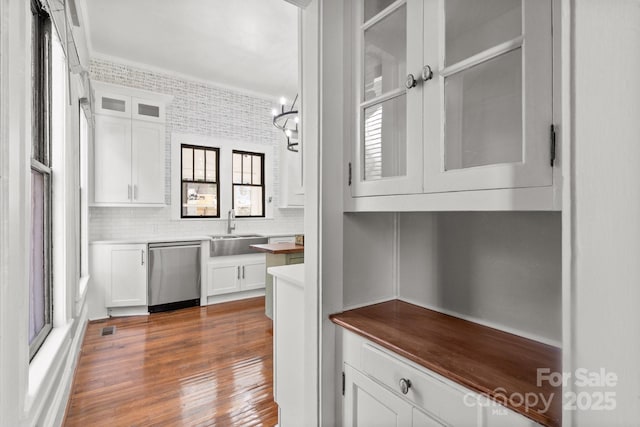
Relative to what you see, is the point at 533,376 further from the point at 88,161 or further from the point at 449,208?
the point at 88,161

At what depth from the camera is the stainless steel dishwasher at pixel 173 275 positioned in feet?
13.6

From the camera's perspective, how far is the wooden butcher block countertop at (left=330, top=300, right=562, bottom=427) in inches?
32.4

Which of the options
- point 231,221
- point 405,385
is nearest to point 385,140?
point 405,385

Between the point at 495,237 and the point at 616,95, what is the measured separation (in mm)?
761

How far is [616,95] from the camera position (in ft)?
1.86

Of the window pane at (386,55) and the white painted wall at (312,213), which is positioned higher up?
the window pane at (386,55)

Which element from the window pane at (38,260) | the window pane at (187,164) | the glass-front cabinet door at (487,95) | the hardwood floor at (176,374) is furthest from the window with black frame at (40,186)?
the window pane at (187,164)

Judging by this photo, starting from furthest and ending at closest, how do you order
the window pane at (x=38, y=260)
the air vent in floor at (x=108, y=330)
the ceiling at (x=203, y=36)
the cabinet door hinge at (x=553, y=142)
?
the air vent in floor at (x=108, y=330), the ceiling at (x=203, y=36), the window pane at (x=38, y=260), the cabinet door hinge at (x=553, y=142)

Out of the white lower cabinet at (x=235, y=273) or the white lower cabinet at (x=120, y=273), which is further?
the white lower cabinet at (x=235, y=273)

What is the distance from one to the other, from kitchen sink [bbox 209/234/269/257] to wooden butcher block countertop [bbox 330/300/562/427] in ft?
11.8

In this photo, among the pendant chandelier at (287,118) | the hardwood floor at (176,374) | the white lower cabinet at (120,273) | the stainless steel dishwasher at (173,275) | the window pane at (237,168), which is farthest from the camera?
→ the window pane at (237,168)

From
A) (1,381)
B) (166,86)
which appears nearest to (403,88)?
(1,381)

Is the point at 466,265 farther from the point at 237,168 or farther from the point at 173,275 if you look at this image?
the point at 237,168

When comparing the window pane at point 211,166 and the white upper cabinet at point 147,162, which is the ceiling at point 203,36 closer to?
the white upper cabinet at point 147,162
